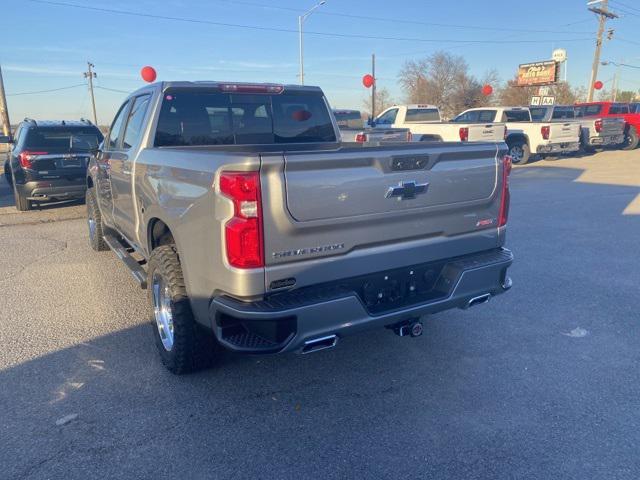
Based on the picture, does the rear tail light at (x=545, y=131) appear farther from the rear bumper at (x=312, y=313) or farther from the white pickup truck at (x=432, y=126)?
the rear bumper at (x=312, y=313)

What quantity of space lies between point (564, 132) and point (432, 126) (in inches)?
182

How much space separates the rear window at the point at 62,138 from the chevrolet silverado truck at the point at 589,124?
14596mm

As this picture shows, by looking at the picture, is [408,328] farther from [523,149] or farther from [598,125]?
[598,125]

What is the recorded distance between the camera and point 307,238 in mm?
2807

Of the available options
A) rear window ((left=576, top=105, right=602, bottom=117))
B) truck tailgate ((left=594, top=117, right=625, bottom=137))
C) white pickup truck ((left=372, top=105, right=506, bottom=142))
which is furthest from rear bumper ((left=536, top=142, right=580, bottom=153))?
rear window ((left=576, top=105, right=602, bottom=117))

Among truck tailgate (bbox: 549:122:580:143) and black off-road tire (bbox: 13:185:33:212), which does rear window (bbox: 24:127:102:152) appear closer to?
black off-road tire (bbox: 13:185:33:212)

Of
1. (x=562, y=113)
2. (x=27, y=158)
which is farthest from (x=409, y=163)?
(x=562, y=113)

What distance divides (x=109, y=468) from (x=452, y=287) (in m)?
2.33

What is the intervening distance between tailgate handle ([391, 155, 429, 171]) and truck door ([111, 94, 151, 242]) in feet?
7.98

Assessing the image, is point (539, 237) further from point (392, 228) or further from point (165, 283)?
point (165, 283)

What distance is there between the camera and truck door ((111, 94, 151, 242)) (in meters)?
4.49

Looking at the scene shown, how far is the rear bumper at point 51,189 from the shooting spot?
9.71m

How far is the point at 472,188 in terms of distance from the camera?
3455 millimetres

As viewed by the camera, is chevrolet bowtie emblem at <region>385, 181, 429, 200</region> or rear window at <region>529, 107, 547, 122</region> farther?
rear window at <region>529, 107, 547, 122</region>
